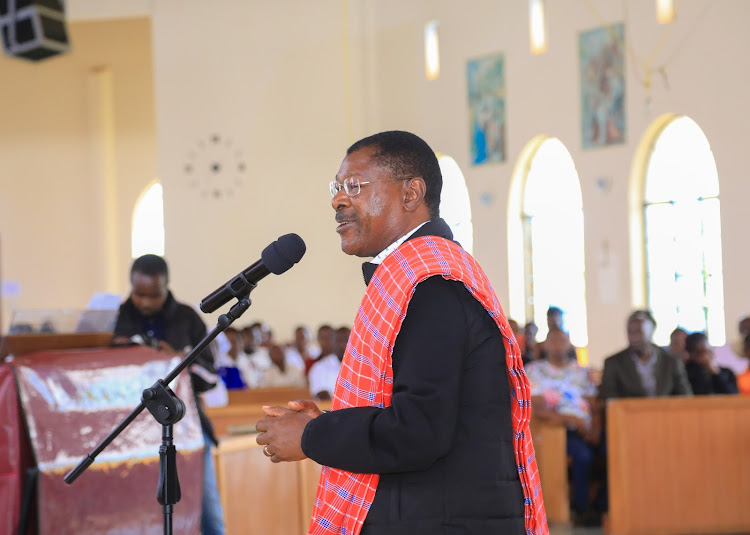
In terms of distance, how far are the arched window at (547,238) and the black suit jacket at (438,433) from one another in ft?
33.2

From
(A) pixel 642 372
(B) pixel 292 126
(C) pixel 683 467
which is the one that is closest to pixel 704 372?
(A) pixel 642 372

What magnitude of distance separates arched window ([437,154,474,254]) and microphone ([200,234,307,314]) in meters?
11.0

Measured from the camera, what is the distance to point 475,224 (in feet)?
42.9

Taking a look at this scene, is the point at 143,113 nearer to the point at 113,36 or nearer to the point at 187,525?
the point at 113,36

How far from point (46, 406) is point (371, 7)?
1140cm

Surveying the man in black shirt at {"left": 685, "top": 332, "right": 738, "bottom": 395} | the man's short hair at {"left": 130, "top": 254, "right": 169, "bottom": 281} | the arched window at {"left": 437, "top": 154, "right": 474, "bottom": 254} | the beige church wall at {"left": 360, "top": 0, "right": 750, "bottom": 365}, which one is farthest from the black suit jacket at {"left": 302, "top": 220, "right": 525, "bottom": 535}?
the arched window at {"left": 437, "top": 154, "right": 474, "bottom": 254}

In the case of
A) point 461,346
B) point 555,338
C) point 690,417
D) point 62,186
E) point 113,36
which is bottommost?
point 690,417

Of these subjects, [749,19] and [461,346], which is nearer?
[461,346]

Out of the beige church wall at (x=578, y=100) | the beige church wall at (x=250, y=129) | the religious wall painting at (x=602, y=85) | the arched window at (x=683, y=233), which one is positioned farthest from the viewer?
the beige church wall at (x=250, y=129)

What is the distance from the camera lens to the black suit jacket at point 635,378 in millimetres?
7020

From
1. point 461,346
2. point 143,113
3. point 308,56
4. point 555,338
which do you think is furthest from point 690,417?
point 143,113

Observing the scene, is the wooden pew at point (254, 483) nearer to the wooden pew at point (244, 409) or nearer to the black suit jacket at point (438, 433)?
the wooden pew at point (244, 409)

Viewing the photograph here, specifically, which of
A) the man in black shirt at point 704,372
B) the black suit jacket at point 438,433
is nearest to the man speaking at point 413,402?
the black suit jacket at point 438,433

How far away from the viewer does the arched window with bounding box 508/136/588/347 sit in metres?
12.2
